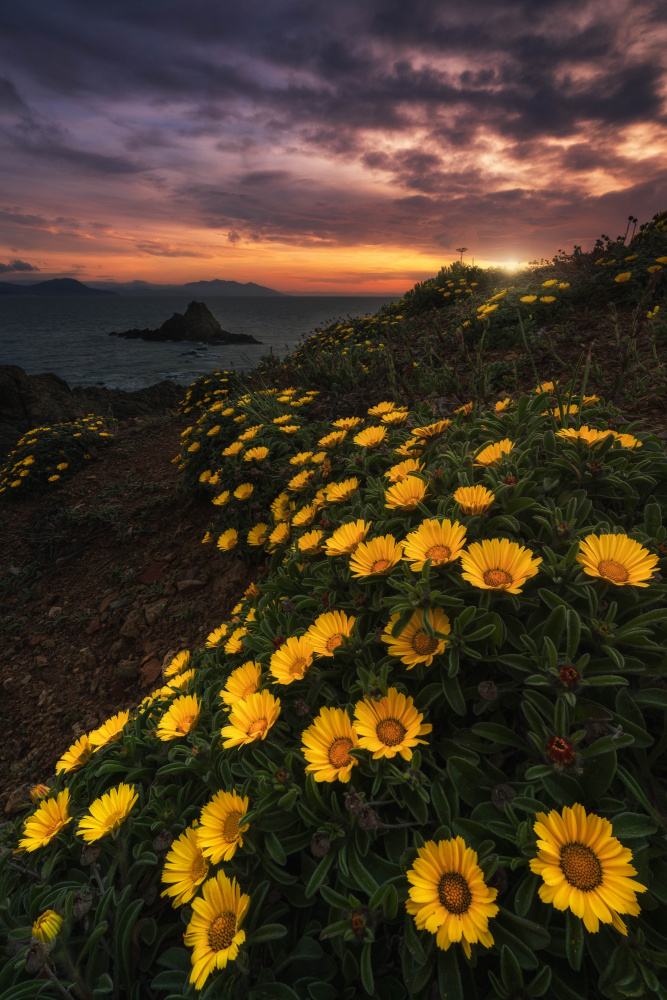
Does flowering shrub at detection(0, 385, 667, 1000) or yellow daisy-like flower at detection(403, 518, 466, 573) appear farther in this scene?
yellow daisy-like flower at detection(403, 518, 466, 573)

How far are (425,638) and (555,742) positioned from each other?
35 cm

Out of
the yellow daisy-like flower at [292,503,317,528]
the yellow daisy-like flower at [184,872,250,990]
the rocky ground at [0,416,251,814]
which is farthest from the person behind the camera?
the rocky ground at [0,416,251,814]

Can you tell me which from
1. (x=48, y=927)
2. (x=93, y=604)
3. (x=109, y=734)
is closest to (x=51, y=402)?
(x=93, y=604)

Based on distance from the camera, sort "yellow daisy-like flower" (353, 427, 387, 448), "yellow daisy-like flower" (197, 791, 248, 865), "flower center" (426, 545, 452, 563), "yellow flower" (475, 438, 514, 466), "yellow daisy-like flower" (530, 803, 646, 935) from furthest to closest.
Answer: "yellow daisy-like flower" (353, 427, 387, 448)
"yellow flower" (475, 438, 514, 466)
"flower center" (426, 545, 452, 563)
"yellow daisy-like flower" (197, 791, 248, 865)
"yellow daisy-like flower" (530, 803, 646, 935)

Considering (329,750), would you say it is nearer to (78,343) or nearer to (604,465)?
(604,465)

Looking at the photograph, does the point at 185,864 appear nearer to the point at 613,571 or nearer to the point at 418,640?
the point at 418,640

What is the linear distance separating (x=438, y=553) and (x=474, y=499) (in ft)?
0.73

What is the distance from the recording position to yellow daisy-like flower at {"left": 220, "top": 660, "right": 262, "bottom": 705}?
4.25ft

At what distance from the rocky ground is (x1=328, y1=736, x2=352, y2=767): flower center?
2.15m

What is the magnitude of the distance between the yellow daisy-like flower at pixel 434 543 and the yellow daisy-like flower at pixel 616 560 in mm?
301

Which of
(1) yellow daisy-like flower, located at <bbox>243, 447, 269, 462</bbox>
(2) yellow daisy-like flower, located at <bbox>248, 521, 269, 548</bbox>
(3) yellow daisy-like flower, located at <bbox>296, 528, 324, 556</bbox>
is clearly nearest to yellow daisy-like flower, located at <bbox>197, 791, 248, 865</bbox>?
(3) yellow daisy-like flower, located at <bbox>296, 528, 324, 556</bbox>

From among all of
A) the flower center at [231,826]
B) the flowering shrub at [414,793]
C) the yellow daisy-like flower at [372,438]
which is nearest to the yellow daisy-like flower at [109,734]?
the flowering shrub at [414,793]

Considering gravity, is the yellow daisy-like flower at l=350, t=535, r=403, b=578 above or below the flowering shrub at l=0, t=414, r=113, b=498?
above

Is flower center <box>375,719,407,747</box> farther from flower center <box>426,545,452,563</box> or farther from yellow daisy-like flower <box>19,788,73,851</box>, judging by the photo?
yellow daisy-like flower <box>19,788,73,851</box>
